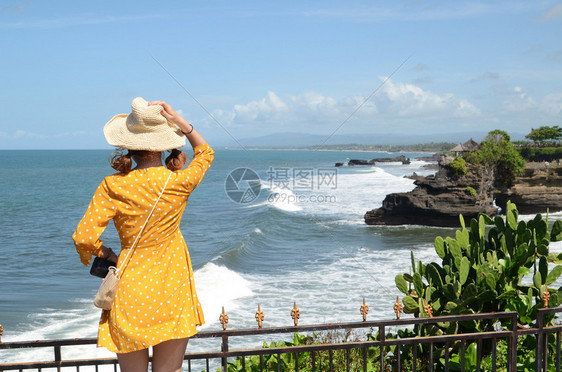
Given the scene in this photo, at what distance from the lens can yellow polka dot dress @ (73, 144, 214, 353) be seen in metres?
2.65

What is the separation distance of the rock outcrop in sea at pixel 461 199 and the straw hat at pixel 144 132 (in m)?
29.4

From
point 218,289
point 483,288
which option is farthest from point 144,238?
point 218,289

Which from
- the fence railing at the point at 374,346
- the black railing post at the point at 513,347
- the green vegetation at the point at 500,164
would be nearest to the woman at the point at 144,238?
the fence railing at the point at 374,346

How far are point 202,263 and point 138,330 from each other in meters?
17.6

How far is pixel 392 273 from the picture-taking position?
1770cm

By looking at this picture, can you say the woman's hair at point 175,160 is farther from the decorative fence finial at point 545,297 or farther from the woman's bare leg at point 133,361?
the decorative fence finial at point 545,297

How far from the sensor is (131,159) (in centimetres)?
280

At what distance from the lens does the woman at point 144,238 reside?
105 inches

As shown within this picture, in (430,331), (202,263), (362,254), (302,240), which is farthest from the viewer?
(302,240)

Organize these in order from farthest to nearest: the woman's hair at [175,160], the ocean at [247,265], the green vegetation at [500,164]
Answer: the green vegetation at [500,164]
the ocean at [247,265]
the woman's hair at [175,160]

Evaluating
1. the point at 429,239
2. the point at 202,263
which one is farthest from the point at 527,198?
the point at 202,263

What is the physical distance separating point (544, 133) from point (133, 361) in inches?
3412

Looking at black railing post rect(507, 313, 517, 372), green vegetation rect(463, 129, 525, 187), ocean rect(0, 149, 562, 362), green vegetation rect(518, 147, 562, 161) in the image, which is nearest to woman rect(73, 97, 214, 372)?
black railing post rect(507, 313, 517, 372)

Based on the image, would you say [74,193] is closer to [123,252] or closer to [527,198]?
[527,198]
